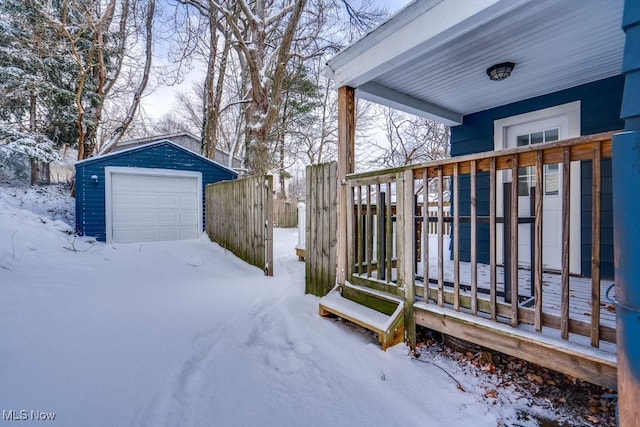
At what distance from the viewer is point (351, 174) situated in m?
3.06

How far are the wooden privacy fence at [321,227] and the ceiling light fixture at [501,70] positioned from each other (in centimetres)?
184

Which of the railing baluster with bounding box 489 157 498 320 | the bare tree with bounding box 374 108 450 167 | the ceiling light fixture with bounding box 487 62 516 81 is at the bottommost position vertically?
the railing baluster with bounding box 489 157 498 320

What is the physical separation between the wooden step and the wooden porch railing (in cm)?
9

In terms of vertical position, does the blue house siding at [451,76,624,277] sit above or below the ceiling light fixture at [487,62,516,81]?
below

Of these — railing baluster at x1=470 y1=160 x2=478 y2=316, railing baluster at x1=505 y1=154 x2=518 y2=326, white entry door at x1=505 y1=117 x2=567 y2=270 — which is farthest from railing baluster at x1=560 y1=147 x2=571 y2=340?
white entry door at x1=505 y1=117 x2=567 y2=270

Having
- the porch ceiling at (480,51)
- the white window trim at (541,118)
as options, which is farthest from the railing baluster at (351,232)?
the white window trim at (541,118)

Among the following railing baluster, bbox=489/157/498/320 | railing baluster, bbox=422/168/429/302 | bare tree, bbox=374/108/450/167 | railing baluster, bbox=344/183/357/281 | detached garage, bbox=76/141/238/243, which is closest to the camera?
railing baluster, bbox=489/157/498/320

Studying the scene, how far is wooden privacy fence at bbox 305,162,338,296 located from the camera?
333cm

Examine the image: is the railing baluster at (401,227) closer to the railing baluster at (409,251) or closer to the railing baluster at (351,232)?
the railing baluster at (409,251)

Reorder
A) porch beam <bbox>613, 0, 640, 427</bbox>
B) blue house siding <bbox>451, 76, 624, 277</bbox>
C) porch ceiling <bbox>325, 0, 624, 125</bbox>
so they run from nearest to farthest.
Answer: porch beam <bbox>613, 0, 640, 427</bbox> → porch ceiling <bbox>325, 0, 624, 125</bbox> → blue house siding <bbox>451, 76, 624, 277</bbox>

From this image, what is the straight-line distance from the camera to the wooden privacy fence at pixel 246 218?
4.48 meters

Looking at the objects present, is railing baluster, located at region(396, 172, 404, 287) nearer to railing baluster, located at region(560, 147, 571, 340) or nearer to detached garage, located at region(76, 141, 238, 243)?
railing baluster, located at region(560, 147, 571, 340)

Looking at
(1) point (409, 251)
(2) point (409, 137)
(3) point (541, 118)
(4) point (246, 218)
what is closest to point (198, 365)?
(1) point (409, 251)

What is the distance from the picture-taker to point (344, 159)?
3174 millimetres
